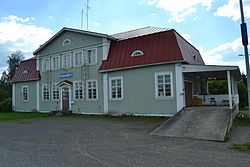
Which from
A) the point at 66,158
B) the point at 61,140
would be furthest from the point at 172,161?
the point at 61,140

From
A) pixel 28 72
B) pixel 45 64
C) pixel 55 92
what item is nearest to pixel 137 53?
pixel 55 92

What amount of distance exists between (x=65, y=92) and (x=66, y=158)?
14498mm

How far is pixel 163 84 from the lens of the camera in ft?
46.8

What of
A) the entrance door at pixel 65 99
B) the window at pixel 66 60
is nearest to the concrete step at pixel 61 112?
the entrance door at pixel 65 99

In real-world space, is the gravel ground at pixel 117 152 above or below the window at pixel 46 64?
below

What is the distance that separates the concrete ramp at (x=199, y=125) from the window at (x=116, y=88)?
559cm

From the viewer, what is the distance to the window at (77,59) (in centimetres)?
1889

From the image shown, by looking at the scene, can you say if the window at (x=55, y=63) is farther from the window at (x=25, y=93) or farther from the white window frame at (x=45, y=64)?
the window at (x=25, y=93)

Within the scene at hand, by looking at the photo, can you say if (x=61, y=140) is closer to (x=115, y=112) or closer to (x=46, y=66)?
(x=115, y=112)

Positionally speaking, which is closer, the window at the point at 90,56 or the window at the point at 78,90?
the window at the point at 90,56

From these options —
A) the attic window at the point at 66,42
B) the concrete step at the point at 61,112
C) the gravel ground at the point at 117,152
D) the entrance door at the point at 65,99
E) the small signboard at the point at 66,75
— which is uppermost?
the attic window at the point at 66,42

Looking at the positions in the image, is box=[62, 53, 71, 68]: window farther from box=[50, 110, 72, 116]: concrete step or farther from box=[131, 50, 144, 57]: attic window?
box=[131, 50, 144, 57]: attic window

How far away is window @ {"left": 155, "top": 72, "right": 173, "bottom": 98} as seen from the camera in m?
14.0

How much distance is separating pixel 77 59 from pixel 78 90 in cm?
275
